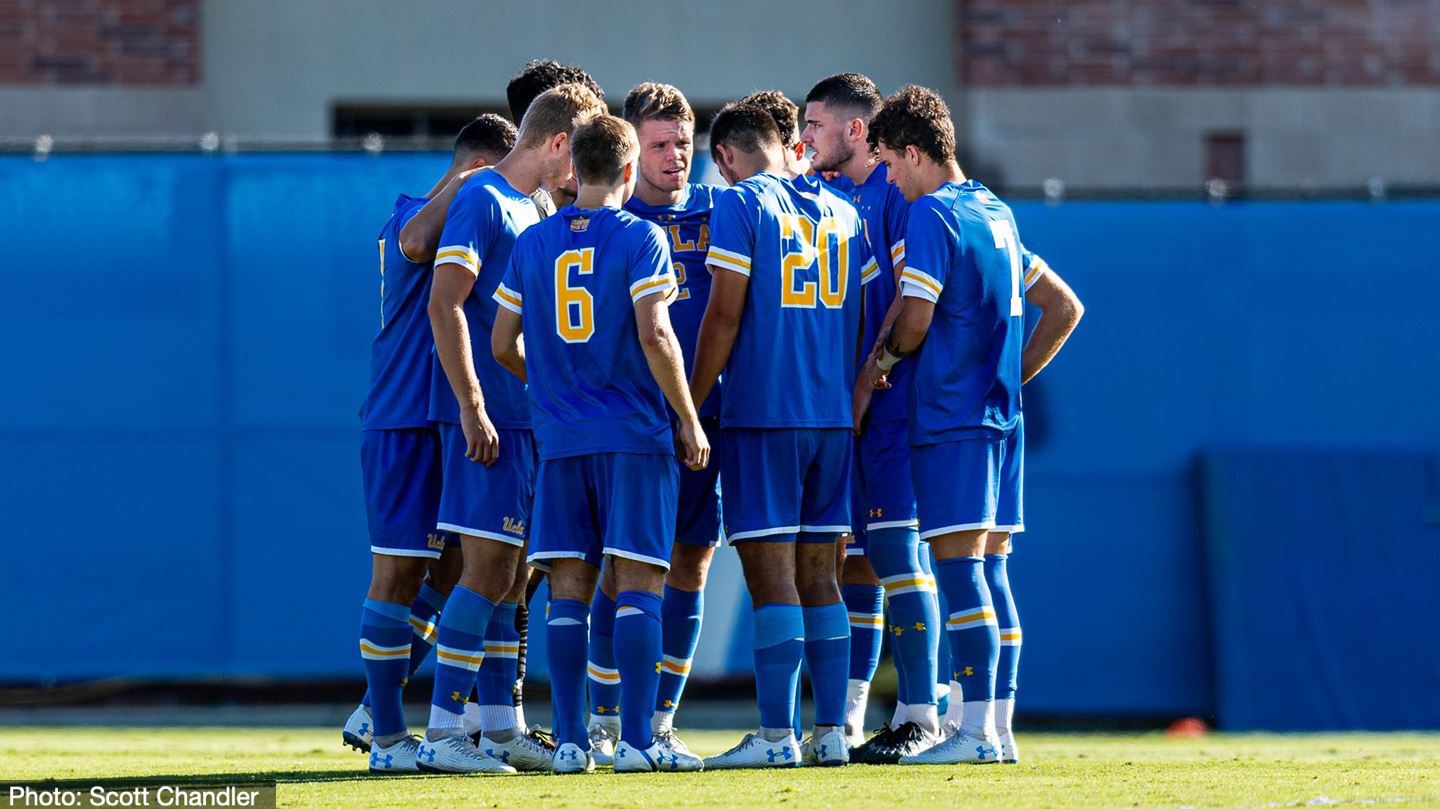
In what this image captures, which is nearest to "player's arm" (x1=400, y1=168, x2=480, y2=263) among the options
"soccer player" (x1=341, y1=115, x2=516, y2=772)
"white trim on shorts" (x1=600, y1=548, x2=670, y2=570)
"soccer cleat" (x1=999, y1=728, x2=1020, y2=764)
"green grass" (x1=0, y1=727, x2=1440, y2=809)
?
"soccer player" (x1=341, y1=115, x2=516, y2=772)

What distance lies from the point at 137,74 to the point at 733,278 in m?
8.05

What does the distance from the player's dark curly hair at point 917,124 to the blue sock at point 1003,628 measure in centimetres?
136

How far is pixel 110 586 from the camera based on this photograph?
10055 millimetres

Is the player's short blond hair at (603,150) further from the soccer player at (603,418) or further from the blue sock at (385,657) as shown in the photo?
the blue sock at (385,657)

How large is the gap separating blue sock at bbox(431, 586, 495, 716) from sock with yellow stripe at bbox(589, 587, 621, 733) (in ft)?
1.20

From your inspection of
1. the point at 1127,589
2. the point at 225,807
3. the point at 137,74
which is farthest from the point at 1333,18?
the point at 225,807

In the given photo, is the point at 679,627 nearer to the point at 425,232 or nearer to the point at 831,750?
the point at 831,750

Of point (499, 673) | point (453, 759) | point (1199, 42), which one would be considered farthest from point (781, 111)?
point (1199, 42)

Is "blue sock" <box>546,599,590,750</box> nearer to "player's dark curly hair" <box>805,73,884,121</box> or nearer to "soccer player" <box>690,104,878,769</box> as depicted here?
"soccer player" <box>690,104,878,769</box>

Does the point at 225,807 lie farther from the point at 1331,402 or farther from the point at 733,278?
the point at 1331,402

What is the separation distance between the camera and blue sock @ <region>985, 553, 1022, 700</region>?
6398 millimetres

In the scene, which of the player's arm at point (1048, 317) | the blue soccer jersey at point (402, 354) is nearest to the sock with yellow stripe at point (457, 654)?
the blue soccer jersey at point (402, 354)

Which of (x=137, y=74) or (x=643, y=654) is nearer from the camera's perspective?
(x=643, y=654)

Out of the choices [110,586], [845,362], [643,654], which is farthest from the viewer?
[110,586]
